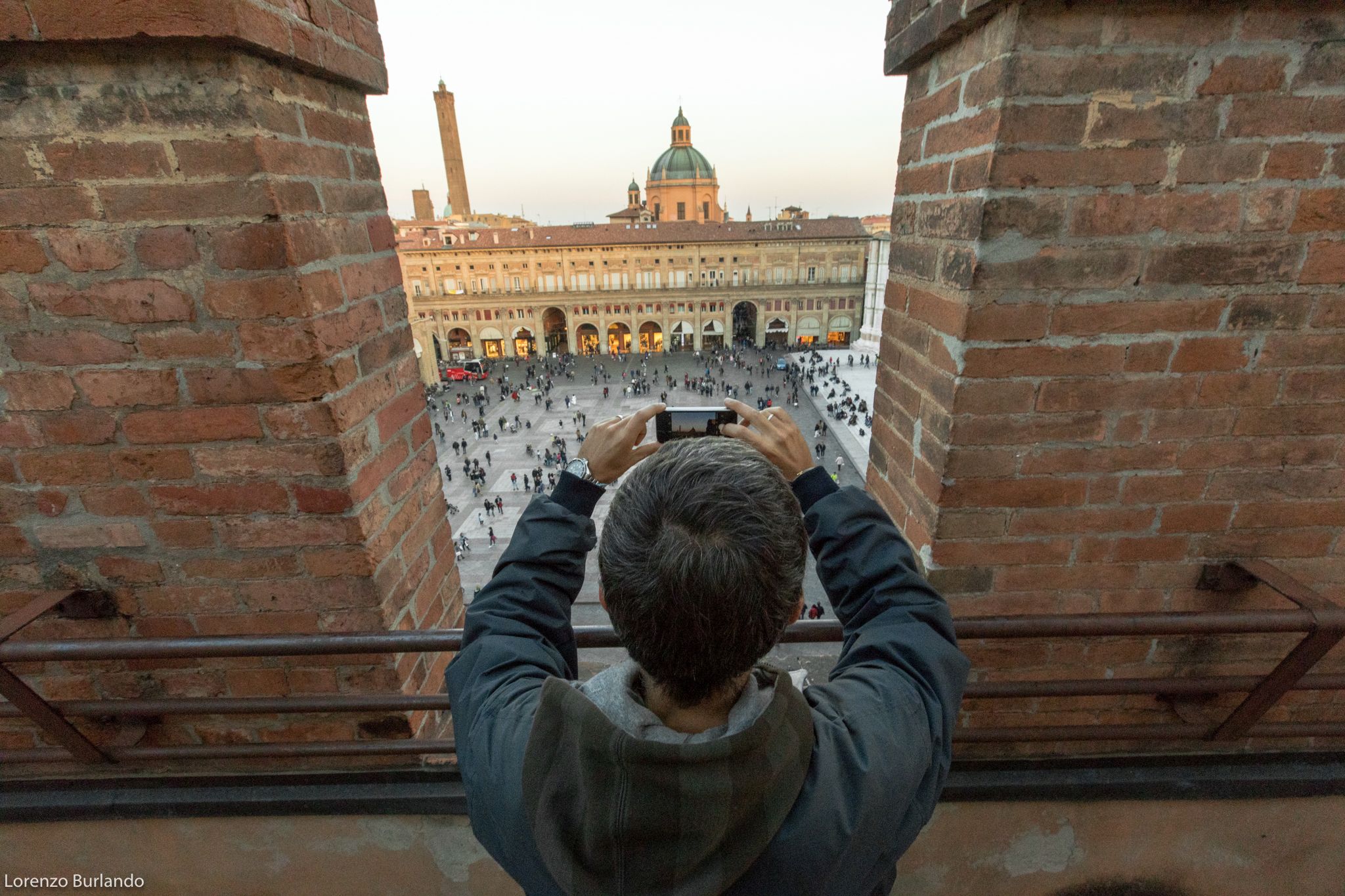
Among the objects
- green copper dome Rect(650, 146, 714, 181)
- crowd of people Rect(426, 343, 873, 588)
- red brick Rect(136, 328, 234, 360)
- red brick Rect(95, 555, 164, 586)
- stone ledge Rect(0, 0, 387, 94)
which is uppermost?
green copper dome Rect(650, 146, 714, 181)

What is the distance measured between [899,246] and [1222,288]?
753mm

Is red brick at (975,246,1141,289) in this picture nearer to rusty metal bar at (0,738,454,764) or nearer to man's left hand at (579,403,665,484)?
man's left hand at (579,403,665,484)

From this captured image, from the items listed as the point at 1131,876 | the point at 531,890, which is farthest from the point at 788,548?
the point at 1131,876

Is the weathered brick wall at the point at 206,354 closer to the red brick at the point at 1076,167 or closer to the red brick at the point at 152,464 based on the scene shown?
the red brick at the point at 152,464

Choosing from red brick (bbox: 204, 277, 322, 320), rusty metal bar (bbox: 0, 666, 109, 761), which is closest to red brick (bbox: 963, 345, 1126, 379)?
red brick (bbox: 204, 277, 322, 320)

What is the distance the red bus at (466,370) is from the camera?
125 ft

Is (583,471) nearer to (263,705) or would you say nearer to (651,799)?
(651,799)

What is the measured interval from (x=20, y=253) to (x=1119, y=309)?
8.00 ft

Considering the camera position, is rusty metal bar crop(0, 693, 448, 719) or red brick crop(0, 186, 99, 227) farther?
rusty metal bar crop(0, 693, 448, 719)

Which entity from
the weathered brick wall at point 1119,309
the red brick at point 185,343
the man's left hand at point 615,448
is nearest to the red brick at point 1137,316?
the weathered brick wall at point 1119,309

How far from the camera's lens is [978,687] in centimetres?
150

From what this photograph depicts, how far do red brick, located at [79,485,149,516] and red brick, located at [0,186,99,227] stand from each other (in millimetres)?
629

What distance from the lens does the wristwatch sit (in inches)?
51.4

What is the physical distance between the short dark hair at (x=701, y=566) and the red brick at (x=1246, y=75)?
4.08ft
